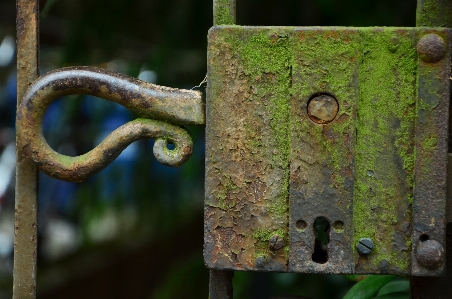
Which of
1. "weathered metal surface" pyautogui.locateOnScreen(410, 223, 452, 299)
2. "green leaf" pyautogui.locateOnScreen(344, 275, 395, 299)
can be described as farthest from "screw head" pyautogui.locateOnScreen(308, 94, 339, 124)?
"green leaf" pyautogui.locateOnScreen(344, 275, 395, 299)

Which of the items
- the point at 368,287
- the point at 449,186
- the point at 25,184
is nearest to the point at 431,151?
the point at 449,186

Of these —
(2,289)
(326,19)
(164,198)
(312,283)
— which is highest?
(326,19)

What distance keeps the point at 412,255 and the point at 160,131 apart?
302mm

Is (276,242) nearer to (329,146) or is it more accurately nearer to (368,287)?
(329,146)

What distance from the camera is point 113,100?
0.68 meters

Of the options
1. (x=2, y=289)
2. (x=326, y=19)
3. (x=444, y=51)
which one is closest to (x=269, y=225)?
(x=444, y=51)

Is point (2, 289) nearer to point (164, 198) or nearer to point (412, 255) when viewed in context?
point (164, 198)

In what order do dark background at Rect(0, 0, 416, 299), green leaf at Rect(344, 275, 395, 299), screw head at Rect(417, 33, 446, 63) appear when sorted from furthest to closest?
dark background at Rect(0, 0, 416, 299) → green leaf at Rect(344, 275, 395, 299) → screw head at Rect(417, 33, 446, 63)

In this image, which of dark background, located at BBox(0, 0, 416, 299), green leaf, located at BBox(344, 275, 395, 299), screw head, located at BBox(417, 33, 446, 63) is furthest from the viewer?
dark background, located at BBox(0, 0, 416, 299)

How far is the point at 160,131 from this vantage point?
2.22ft

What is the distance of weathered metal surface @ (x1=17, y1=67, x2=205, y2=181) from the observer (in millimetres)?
667

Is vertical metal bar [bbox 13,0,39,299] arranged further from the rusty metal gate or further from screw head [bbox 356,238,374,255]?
screw head [bbox 356,238,374,255]

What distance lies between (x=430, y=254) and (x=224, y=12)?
34 centimetres

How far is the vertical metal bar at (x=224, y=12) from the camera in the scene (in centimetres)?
66
